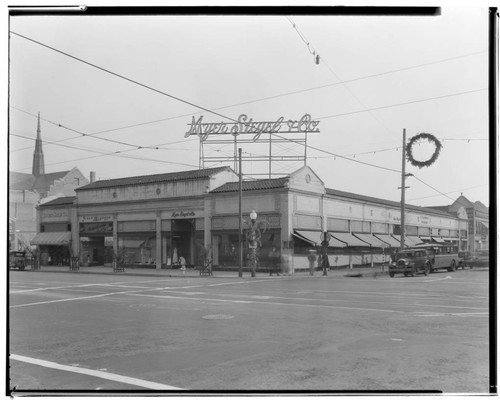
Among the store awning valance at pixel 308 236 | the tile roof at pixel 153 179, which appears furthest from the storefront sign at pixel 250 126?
the store awning valance at pixel 308 236

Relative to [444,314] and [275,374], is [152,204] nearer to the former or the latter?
[444,314]

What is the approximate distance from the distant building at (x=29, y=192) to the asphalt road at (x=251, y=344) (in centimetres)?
137

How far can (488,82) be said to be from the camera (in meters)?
7.73

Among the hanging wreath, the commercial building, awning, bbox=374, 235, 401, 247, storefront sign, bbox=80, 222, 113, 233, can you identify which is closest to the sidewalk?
the commercial building

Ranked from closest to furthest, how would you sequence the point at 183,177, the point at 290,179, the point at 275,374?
1. the point at 275,374
2. the point at 183,177
3. the point at 290,179

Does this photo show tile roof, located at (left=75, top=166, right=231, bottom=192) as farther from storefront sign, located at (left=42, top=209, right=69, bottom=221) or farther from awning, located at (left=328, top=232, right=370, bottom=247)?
awning, located at (left=328, top=232, right=370, bottom=247)

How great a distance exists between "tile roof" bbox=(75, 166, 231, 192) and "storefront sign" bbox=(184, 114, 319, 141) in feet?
7.22

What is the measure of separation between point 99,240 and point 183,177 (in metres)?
3.98

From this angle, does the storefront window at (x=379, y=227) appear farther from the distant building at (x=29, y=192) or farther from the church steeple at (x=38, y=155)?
the church steeple at (x=38, y=155)

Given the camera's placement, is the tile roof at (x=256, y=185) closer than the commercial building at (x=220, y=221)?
No

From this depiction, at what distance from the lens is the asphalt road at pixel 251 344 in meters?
6.68

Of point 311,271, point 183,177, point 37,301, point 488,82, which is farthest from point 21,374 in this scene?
point 311,271

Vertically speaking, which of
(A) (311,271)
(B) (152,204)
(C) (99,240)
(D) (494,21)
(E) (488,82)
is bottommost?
(A) (311,271)

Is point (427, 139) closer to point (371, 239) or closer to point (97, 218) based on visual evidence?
point (97, 218)
